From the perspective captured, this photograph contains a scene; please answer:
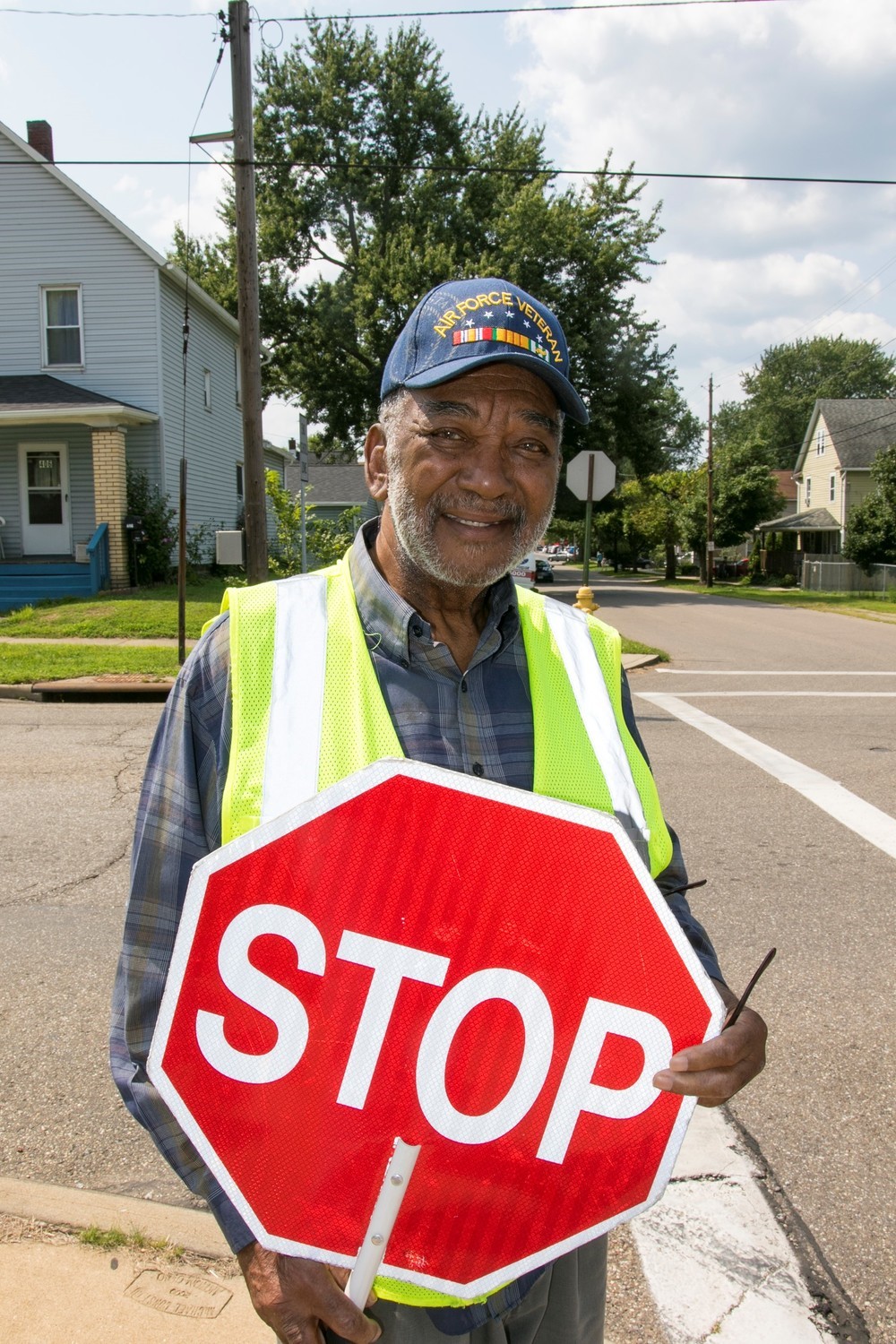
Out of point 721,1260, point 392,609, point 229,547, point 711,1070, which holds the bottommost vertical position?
point 721,1260

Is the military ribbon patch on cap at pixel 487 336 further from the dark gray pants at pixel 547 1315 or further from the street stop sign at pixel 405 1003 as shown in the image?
the dark gray pants at pixel 547 1315

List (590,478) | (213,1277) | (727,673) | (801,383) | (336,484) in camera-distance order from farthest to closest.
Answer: (801,383)
(336,484)
(590,478)
(727,673)
(213,1277)

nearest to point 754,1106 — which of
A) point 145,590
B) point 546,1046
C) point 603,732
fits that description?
point 603,732

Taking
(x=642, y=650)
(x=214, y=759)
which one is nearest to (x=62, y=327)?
(x=642, y=650)

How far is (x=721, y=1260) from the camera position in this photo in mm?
2617

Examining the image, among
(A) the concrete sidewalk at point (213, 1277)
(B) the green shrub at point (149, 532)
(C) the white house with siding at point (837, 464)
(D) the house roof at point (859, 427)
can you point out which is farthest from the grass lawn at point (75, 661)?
(D) the house roof at point (859, 427)

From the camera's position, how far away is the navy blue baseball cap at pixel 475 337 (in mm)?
1710

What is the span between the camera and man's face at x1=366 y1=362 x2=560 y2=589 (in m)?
1.77

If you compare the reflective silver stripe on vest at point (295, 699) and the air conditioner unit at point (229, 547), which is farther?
the air conditioner unit at point (229, 547)

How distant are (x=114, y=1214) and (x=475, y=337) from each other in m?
2.37

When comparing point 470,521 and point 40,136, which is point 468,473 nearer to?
point 470,521

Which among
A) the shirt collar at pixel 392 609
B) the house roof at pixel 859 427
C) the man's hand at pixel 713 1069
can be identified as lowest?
the man's hand at pixel 713 1069

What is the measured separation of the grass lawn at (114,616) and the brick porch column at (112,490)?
0.80 metres

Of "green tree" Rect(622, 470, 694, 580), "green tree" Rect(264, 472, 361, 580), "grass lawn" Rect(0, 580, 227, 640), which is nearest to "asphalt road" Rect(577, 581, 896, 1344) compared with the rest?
"green tree" Rect(264, 472, 361, 580)
